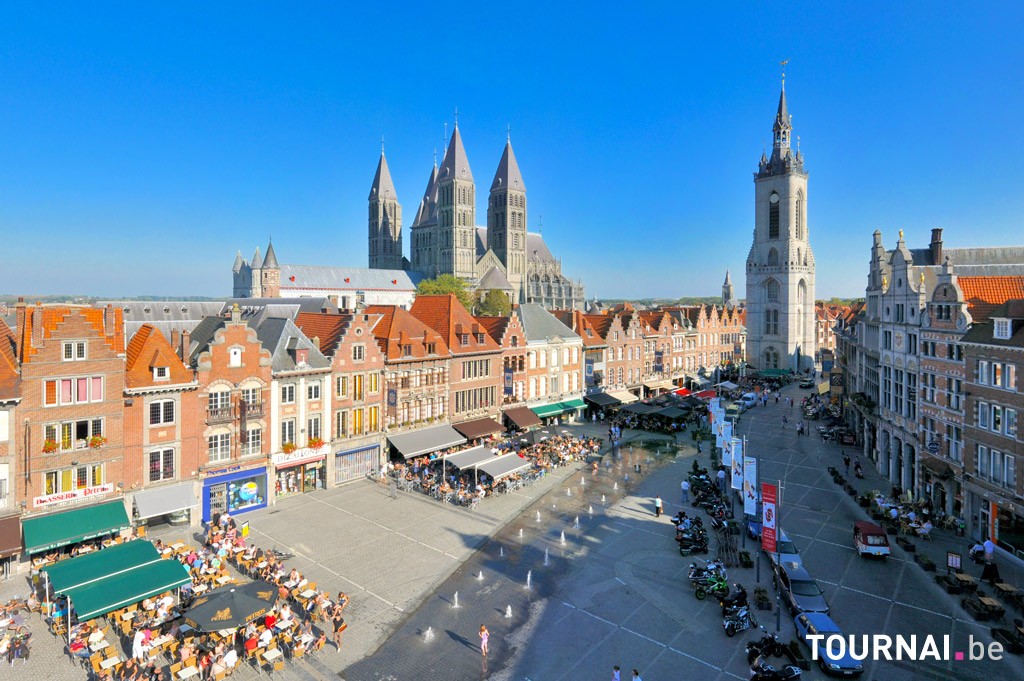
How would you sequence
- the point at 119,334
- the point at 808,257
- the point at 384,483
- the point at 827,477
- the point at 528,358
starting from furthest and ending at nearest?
the point at 808,257
the point at 528,358
the point at 827,477
the point at 384,483
the point at 119,334

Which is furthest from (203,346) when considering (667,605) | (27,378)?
(667,605)

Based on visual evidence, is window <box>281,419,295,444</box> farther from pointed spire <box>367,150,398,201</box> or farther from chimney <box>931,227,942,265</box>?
pointed spire <box>367,150,398,201</box>

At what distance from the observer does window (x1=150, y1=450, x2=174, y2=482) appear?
Result: 31.0m

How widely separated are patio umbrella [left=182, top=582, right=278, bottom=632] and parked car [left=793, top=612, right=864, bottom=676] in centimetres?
1862

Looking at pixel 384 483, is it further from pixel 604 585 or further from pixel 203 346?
pixel 604 585

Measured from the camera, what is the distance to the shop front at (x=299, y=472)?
36.3 metres

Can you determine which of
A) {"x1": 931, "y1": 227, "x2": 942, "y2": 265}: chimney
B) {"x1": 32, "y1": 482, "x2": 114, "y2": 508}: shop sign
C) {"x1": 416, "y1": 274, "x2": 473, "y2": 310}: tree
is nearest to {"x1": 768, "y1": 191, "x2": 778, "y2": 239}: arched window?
{"x1": 416, "y1": 274, "x2": 473, "y2": 310}: tree

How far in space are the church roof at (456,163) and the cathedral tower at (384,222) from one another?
84.6ft

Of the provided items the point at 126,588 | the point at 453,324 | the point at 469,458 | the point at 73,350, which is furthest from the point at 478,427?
the point at 126,588

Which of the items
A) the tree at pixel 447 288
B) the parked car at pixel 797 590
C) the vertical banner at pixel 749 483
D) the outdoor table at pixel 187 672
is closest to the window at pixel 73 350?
the outdoor table at pixel 187 672

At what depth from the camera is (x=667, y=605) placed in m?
24.1

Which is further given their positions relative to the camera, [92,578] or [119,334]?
[119,334]

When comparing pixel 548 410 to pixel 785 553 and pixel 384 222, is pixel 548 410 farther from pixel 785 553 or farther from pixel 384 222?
pixel 384 222

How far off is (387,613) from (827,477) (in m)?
33.5
